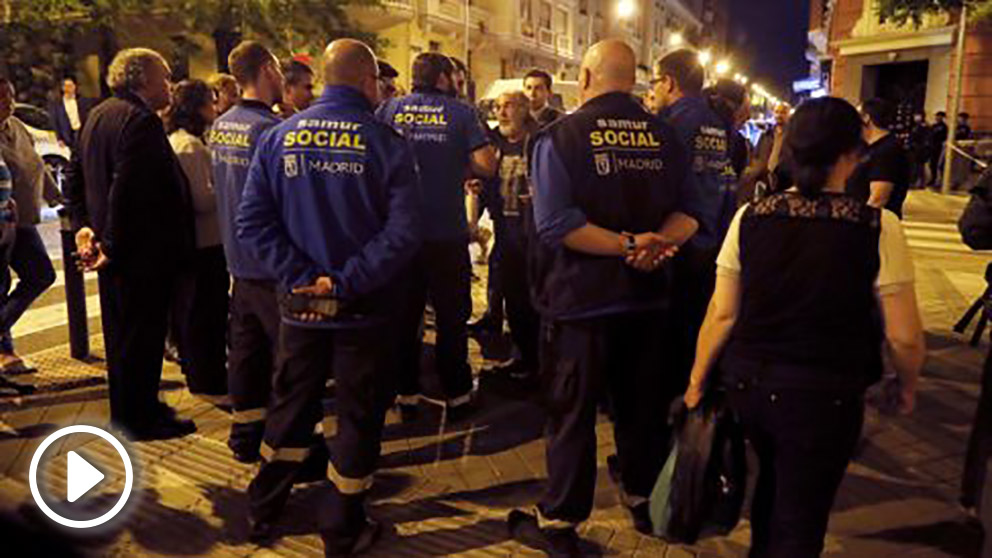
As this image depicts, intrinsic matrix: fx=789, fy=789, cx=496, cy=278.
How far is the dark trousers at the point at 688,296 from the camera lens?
422 centimetres

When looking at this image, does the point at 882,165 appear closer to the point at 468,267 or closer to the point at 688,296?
the point at 688,296

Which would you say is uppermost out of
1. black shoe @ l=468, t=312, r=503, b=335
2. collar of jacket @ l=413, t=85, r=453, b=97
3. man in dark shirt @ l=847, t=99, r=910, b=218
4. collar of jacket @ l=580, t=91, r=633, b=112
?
collar of jacket @ l=413, t=85, r=453, b=97

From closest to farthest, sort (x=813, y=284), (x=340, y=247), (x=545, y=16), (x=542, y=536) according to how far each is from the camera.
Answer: (x=813, y=284)
(x=340, y=247)
(x=542, y=536)
(x=545, y=16)

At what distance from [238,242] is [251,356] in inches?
23.2

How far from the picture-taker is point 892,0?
17906mm

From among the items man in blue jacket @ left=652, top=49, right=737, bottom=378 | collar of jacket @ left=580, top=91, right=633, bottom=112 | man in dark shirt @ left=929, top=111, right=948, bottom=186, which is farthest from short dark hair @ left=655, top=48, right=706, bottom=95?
man in dark shirt @ left=929, top=111, right=948, bottom=186

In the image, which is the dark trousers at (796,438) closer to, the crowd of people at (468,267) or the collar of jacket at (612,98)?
the crowd of people at (468,267)

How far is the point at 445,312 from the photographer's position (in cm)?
482

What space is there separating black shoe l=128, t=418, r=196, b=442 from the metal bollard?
1.64 m

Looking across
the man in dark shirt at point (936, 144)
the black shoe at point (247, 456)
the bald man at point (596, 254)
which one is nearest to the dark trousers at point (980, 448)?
the bald man at point (596, 254)

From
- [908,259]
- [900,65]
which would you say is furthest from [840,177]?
[900,65]

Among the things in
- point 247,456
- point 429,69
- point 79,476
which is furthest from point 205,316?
point 429,69

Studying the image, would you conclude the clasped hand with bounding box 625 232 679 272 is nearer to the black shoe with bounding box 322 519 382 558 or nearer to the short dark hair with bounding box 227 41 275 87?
the black shoe with bounding box 322 519 382 558

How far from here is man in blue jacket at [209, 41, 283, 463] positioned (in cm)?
396
